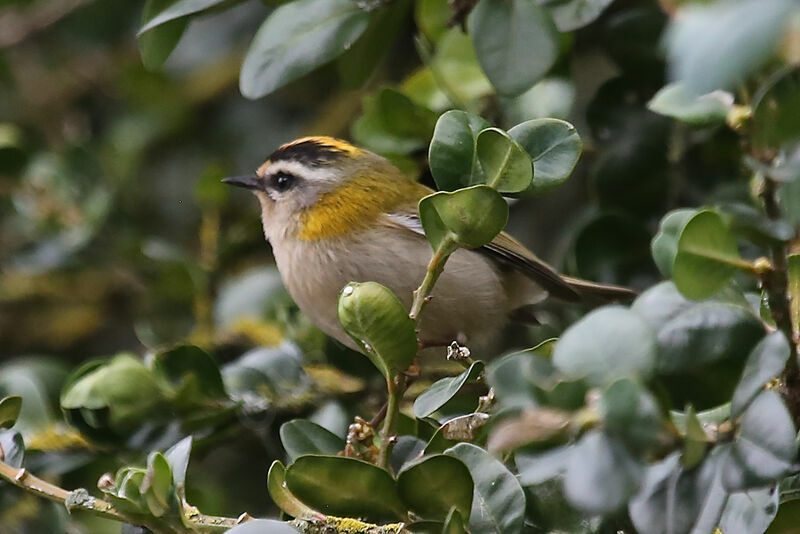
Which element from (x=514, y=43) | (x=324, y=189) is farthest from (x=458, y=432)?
(x=324, y=189)

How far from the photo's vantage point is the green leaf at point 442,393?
1.40m

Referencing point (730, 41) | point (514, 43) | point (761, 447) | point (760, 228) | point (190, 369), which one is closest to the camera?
point (730, 41)

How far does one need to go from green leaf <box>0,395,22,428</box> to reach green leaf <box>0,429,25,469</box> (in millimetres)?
18

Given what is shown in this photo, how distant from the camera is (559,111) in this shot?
226cm

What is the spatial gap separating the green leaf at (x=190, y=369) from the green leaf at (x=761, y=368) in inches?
46.7

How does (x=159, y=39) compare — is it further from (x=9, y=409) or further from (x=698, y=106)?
(x=698, y=106)

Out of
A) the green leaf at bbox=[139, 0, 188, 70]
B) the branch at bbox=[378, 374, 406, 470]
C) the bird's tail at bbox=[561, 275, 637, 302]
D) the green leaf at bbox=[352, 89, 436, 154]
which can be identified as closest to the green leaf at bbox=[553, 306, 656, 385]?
the branch at bbox=[378, 374, 406, 470]

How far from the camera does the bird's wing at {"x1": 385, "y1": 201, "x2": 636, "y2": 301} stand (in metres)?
2.44

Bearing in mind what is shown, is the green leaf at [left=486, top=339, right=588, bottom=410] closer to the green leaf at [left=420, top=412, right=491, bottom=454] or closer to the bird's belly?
the green leaf at [left=420, top=412, right=491, bottom=454]

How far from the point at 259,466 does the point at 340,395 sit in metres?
0.93

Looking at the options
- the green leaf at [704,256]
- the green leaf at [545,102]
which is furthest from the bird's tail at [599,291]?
the green leaf at [704,256]

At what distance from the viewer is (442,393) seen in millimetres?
1430

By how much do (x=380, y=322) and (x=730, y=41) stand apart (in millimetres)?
713

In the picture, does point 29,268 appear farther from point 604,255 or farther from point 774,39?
point 774,39
